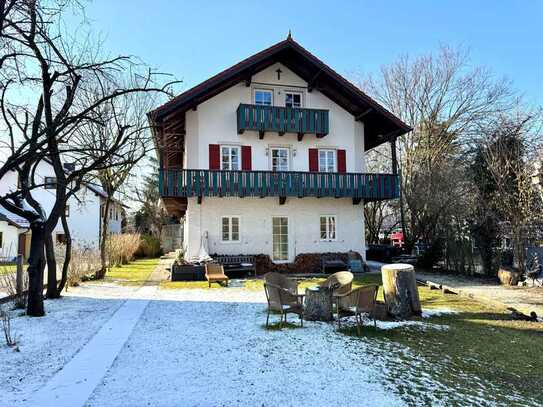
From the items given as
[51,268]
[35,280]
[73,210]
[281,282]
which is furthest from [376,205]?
[73,210]

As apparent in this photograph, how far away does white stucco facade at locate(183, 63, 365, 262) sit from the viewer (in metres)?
17.5

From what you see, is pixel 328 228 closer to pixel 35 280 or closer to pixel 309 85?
pixel 309 85

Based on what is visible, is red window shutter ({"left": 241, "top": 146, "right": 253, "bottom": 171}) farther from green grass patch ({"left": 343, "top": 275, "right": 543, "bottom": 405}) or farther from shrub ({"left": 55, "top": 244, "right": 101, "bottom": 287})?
green grass patch ({"left": 343, "top": 275, "right": 543, "bottom": 405})

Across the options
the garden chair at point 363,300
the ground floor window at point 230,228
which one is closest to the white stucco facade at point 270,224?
the ground floor window at point 230,228

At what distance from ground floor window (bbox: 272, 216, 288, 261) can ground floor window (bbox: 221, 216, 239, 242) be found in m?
1.74

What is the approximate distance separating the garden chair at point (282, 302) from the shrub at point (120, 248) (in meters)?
16.8

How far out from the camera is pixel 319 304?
808cm

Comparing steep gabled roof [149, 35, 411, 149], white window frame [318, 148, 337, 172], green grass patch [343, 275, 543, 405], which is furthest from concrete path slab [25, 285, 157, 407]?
white window frame [318, 148, 337, 172]

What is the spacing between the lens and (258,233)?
18.0 meters

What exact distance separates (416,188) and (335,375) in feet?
55.6

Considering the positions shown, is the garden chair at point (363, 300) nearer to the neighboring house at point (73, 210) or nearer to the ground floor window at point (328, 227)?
the ground floor window at point (328, 227)

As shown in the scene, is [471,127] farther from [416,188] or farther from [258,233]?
[258,233]

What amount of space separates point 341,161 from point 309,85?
392 centimetres

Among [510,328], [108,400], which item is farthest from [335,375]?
[510,328]
